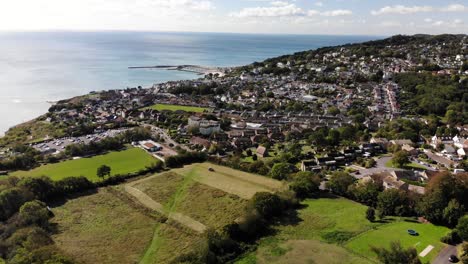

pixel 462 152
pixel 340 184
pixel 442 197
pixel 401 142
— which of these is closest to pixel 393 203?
pixel 442 197

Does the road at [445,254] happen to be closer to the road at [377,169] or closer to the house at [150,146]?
the road at [377,169]

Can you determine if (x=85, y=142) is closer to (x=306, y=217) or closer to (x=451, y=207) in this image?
(x=306, y=217)

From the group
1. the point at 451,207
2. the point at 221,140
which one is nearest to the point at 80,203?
the point at 221,140

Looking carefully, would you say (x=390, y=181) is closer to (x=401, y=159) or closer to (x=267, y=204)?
(x=401, y=159)

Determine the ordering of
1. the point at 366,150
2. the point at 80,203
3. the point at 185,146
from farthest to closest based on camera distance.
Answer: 1. the point at 185,146
2. the point at 366,150
3. the point at 80,203

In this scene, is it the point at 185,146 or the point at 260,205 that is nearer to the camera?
the point at 260,205

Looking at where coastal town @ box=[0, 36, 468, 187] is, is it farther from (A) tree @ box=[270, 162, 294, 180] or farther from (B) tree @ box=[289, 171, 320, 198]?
(B) tree @ box=[289, 171, 320, 198]
